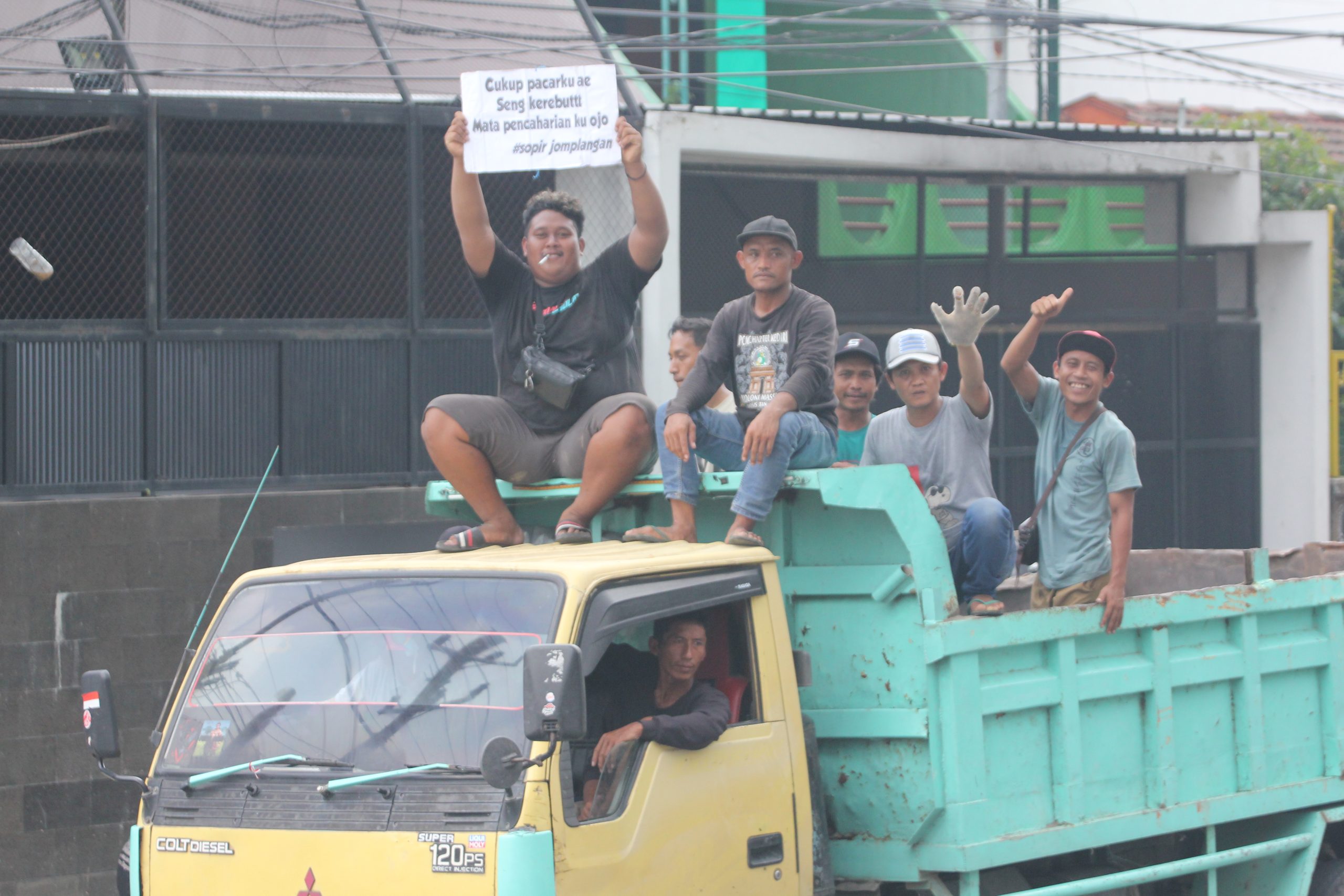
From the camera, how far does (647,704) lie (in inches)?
175

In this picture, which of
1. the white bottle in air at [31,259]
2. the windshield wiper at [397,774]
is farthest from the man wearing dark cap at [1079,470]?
the white bottle in air at [31,259]

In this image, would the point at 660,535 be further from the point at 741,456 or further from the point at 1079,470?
the point at 1079,470

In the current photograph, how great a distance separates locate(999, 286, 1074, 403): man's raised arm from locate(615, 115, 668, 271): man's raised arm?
1.31m

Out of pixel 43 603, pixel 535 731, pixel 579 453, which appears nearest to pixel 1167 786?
pixel 579 453

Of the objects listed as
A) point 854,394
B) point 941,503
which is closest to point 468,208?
point 854,394

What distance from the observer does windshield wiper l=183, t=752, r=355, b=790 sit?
3.91m

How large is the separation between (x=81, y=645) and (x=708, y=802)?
5.52 m

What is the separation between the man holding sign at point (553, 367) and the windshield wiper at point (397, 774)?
1.35 m

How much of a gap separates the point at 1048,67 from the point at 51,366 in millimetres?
9879

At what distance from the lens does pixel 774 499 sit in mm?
5055

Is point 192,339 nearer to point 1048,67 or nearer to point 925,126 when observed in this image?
point 925,126

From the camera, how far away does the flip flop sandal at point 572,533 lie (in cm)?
505

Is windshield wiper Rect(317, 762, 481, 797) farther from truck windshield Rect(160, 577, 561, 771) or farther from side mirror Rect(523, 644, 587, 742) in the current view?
side mirror Rect(523, 644, 587, 742)

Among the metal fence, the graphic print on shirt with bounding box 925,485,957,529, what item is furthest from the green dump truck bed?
the metal fence
